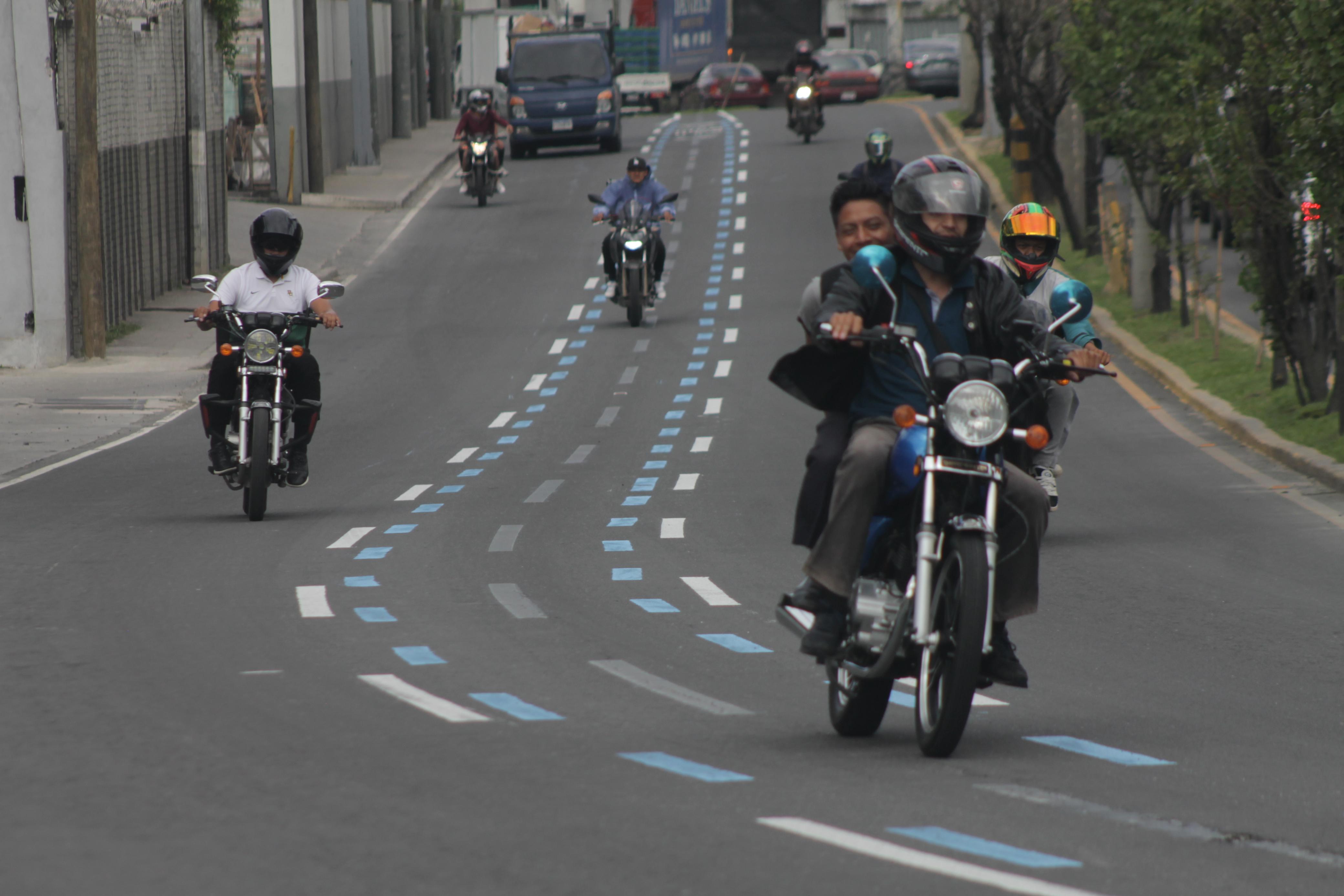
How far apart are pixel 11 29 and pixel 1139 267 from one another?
1352cm

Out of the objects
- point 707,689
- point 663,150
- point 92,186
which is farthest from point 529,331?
point 663,150

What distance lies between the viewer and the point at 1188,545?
1176cm

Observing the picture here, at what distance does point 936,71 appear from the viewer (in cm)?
6256

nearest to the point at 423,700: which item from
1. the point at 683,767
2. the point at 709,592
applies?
the point at 683,767

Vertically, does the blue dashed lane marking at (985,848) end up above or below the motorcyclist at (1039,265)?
below

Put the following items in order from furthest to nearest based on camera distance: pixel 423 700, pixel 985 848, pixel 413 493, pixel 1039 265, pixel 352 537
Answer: pixel 413 493 → pixel 352 537 → pixel 1039 265 → pixel 423 700 → pixel 985 848

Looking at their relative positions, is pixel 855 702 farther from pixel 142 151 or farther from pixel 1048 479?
pixel 142 151

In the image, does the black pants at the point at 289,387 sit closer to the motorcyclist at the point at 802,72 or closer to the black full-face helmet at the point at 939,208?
the black full-face helmet at the point at 939,208

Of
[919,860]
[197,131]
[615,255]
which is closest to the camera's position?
[919,860]

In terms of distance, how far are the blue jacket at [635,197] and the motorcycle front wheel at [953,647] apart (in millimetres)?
18791

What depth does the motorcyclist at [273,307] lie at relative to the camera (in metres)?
13.3

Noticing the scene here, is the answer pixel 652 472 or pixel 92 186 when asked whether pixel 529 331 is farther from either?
pixel 652 472

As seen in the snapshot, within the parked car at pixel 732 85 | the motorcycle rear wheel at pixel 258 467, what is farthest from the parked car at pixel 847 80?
the motorcycle rear wheel at pixel 258 467

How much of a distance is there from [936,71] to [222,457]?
51.8 meters
